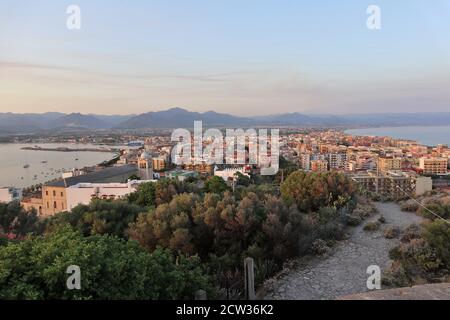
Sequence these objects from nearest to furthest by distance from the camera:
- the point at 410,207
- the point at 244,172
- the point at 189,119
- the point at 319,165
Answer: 1. the point at 410,207
2. the point at 189,119
3. the point at 244,172
4. the point at 319,165

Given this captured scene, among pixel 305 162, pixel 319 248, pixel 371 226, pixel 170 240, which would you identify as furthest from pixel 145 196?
pixel 305 162

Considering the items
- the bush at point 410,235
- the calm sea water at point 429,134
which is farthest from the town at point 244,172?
the bush at point 410,235

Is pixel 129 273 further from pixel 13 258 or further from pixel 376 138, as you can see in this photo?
pixel 376 138

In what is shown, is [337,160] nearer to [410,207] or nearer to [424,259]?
[410,207]

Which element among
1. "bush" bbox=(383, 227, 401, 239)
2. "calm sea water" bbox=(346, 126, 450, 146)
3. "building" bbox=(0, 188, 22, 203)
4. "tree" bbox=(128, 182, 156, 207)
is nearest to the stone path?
"bush" bbox=(383, 227, 401, 239)

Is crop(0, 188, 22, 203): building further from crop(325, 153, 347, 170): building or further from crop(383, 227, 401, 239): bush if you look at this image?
crop(325, 153, 347, 170): building

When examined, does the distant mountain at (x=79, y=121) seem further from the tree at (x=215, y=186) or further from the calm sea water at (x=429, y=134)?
the calm sea water at (x=429, y=134)
